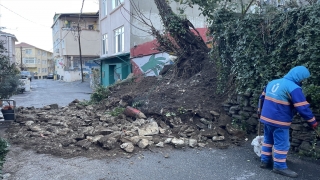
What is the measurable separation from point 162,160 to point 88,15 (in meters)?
40.6

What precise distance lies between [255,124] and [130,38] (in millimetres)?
13716

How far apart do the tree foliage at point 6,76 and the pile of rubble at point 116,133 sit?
139cm

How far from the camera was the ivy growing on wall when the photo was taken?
5527 mm

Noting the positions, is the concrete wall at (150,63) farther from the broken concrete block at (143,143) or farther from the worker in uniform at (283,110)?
the worker in uniform at (283,110)

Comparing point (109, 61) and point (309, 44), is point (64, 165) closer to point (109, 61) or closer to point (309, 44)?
point (309, 44)

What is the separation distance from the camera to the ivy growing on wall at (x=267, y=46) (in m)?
5.53

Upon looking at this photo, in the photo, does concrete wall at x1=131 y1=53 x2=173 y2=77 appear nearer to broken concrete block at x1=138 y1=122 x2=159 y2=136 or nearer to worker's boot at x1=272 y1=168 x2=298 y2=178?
broken concrete block at x1=138 y1=122 x2=159 y2=136

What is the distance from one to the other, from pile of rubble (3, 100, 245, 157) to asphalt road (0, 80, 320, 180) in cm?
37

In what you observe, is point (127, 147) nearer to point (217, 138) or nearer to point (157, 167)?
point (157, 167)

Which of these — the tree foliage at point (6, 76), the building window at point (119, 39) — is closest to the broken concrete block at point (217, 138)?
the tree foliage at point (6, 76)

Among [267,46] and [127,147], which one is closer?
[127,147]

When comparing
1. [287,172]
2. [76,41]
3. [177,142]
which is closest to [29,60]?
[76,41]

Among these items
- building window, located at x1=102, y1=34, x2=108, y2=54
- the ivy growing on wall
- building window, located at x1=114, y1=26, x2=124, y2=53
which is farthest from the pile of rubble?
building window, located at x1=102, y1=34, x2=108, y2=54

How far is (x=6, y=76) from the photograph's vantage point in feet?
30.8
